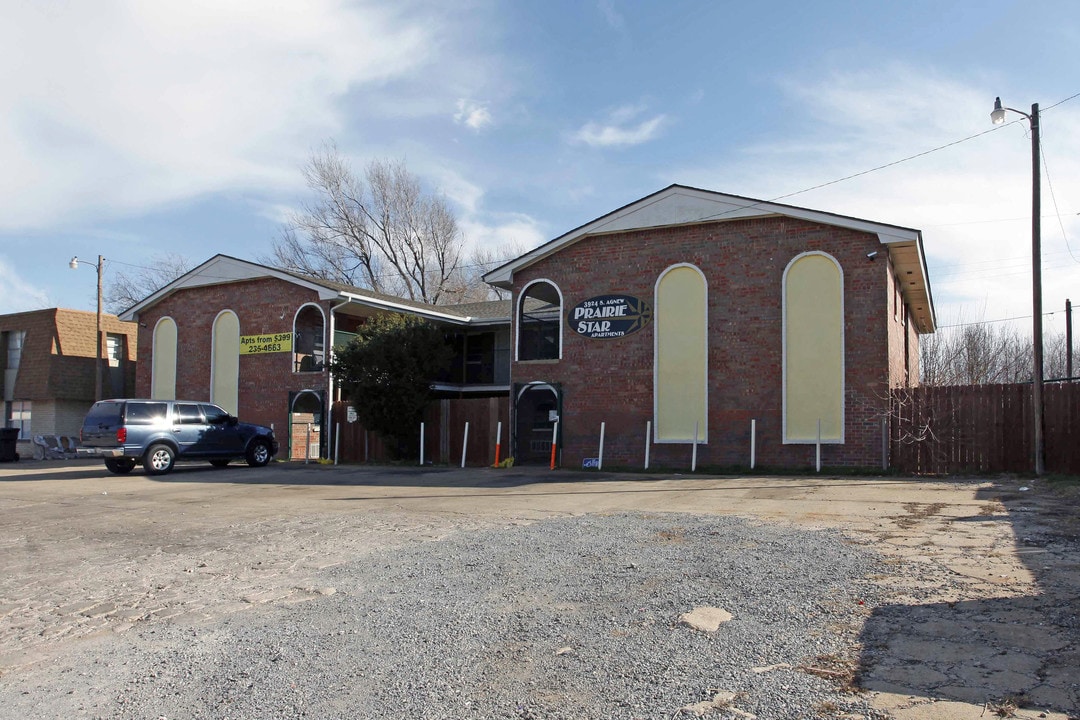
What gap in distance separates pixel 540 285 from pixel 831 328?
7.43 meters

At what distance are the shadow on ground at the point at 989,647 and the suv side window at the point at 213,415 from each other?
1856cm

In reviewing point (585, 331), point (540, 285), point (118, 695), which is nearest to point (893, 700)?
point (118, 695)

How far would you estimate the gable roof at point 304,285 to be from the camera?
83.9 ft

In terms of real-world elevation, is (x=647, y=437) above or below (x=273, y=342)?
below

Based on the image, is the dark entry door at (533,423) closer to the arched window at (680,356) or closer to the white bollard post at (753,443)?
the arched window at (680,356)

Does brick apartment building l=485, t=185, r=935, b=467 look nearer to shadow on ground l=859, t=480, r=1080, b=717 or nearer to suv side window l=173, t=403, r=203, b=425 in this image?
suv side window l=173, t=403, r=203, b=425

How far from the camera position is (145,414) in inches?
755

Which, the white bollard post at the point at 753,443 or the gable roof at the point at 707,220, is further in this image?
the white bollard post at the point at 753,443

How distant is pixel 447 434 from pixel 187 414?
678 cm

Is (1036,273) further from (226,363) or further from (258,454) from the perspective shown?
(226,363)

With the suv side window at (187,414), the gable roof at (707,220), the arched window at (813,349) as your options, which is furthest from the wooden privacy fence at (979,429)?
the suv side window at (187,414)

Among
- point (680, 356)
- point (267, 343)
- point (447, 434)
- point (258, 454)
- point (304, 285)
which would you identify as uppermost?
point (304, 285)

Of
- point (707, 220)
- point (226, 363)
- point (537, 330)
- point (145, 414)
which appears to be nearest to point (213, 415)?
point (145, 414)

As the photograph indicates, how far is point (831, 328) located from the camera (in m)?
17.7
